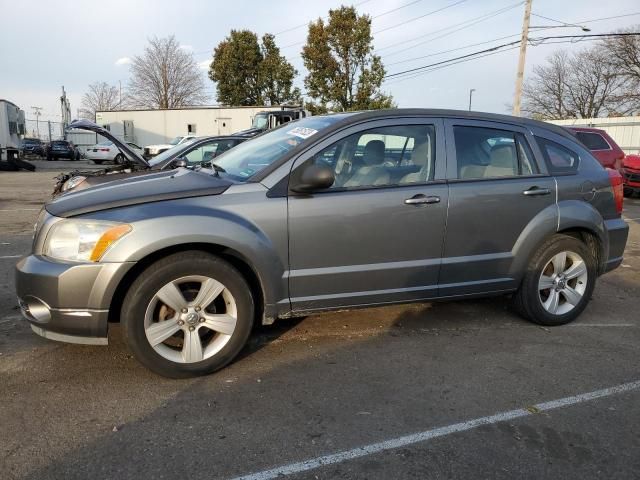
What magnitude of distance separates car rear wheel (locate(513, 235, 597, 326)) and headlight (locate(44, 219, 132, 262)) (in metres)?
3.20

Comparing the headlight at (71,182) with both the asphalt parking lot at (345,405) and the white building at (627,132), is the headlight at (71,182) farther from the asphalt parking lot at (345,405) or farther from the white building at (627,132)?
the white building at (627,132)

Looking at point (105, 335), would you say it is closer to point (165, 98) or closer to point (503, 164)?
point (503, 164)

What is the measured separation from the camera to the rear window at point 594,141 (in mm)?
11219

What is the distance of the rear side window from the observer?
3996 mm

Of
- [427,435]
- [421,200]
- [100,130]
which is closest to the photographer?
[427,435]

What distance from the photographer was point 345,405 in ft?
9.98

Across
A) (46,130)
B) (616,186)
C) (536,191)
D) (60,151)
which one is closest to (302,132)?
(536,191)

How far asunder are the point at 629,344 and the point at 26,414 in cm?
435

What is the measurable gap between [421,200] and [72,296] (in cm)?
242

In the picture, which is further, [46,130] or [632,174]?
[46,130]

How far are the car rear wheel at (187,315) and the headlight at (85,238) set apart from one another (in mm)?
282

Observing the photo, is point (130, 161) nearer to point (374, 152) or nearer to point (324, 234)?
point (374, 152)

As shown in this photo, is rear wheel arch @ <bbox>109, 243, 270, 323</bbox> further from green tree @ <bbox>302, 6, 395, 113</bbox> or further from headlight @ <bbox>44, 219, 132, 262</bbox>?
green tree @ <bbox>302, 6, 395, 113</bbox>

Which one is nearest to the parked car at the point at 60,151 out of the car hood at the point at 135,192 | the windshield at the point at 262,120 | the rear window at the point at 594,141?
the windshield at the point at 262,120
